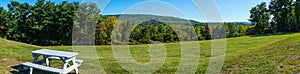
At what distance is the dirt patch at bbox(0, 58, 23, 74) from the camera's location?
6.12 m

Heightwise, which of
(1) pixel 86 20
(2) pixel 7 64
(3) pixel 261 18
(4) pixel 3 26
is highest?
Result: (3) pixel 261 18

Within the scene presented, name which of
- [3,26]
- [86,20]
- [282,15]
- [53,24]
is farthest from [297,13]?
[3,26]

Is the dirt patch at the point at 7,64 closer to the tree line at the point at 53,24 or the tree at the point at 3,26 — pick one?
the tree line at the point at 53,24

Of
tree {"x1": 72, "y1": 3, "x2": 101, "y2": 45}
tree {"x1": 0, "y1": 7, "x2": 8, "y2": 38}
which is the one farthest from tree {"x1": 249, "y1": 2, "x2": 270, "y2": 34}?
tree {"x1": 0, "y1": 7, "x2": 8, "y2": 38}

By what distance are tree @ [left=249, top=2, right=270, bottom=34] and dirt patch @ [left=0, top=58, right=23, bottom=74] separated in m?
39.4

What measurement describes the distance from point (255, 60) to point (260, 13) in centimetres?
3626

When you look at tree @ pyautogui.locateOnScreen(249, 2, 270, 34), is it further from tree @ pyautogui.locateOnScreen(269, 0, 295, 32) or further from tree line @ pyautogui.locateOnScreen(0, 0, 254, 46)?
tree line @ pyautogui.locateOnScreen(0, 0, 254, 46)

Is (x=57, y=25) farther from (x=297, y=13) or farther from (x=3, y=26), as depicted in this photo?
(x=297, y=13)

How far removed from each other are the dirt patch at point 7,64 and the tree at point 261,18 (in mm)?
39394

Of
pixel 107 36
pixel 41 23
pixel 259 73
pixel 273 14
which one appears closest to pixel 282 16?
pixel 273 14

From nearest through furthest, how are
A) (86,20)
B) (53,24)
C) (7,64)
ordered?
(7,64) < (53,24) < (86,20)

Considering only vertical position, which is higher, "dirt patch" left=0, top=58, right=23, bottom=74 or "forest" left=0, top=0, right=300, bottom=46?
"forest" left=0, top=0, right=300, bottom=46

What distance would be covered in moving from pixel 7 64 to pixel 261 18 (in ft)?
132

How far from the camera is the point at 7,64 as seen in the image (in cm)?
675
